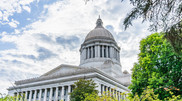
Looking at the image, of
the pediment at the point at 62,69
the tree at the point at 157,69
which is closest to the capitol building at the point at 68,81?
the pediment at the point at 62,69

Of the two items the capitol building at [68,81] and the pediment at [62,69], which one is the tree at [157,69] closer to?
the capitol building at [68,81]

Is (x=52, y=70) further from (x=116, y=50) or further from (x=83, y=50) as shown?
(x=116, y=50)

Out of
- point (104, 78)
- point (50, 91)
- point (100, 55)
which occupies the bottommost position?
point (50, 91)

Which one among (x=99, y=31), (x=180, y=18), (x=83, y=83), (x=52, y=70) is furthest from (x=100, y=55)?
(x=180, y=18)

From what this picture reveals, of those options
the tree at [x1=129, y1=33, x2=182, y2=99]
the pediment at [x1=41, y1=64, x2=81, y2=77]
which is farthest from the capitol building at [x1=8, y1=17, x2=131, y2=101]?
the tree at [x1=129, y1=33, x2=182, y2=99]

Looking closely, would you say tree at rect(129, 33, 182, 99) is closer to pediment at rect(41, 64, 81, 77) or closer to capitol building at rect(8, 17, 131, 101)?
capitol building at rect(8, 17, 131, 101)

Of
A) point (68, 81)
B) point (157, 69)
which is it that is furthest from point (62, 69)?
point (157, 69)

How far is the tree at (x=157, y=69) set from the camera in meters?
19.0

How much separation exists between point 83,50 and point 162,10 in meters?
59.6

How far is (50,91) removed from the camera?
42.8 meters

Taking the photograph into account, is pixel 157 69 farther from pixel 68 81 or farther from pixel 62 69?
pixel 62 69

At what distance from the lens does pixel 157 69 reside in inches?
811

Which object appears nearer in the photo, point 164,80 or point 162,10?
point 162,10

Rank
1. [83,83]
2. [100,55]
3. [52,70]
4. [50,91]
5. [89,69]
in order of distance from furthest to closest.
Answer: [100,55] < [52,70] < [50,91] < [89,69] < [83,83]
